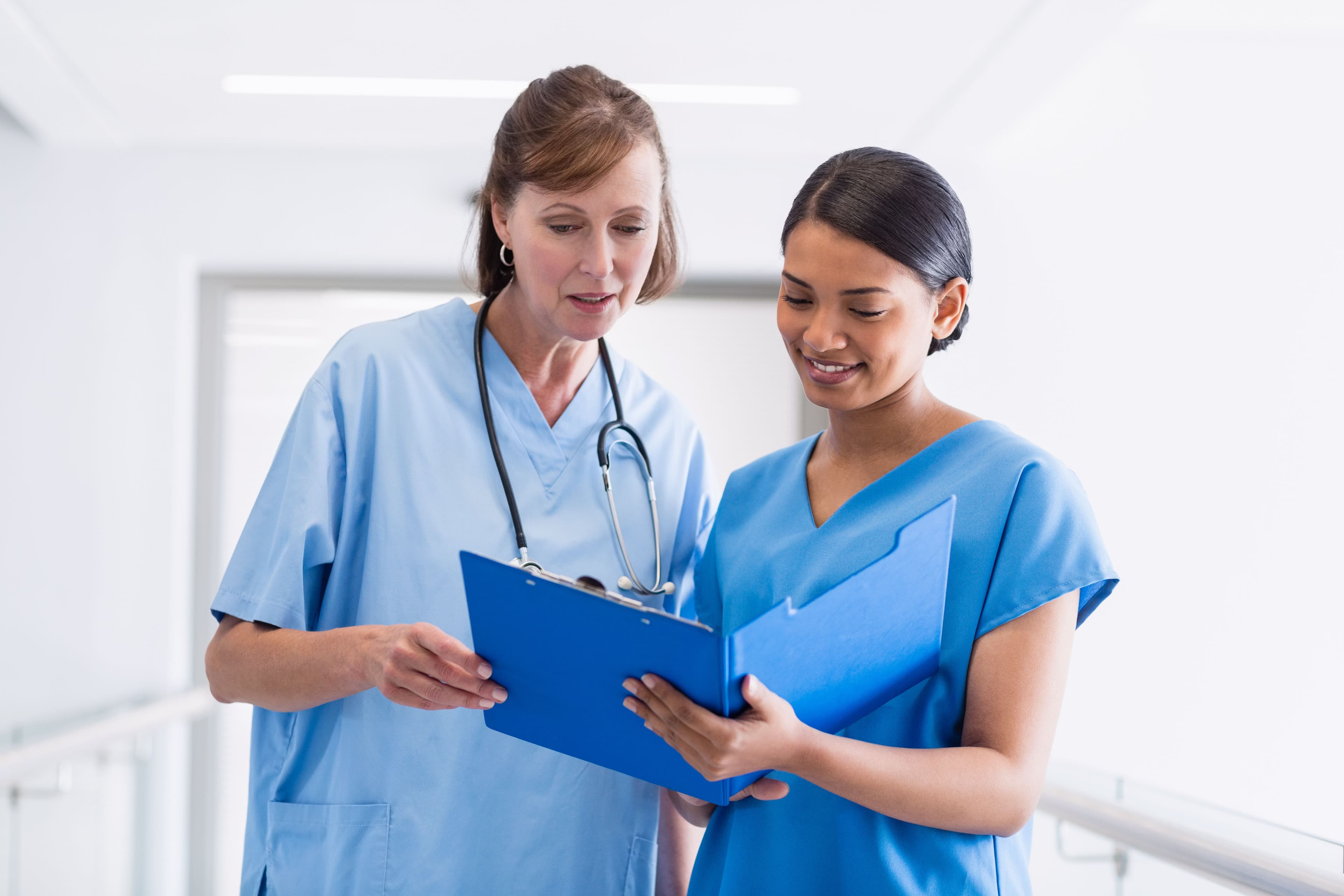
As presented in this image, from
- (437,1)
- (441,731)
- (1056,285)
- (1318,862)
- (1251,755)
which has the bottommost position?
(1251,755)

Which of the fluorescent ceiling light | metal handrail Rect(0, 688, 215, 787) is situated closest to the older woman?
metal handrail Rect(0, 688, 215, 787)

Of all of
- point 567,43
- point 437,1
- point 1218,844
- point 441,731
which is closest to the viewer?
point 441,731

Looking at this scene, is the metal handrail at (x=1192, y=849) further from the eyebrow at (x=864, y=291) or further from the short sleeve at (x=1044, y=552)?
the eyebrow at (x=864, y=291)

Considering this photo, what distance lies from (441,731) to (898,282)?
2.21ft

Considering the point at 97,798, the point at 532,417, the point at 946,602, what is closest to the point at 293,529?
the point at 532,417

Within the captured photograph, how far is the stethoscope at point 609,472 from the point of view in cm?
117

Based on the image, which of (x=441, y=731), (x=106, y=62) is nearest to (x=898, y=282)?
(x=441, y=731)

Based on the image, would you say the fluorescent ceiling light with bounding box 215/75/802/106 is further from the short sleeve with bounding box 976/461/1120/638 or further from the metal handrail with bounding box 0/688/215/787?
the short sleeve with bounding box 976/461/1120/638

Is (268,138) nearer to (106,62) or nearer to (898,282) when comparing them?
(106,62)

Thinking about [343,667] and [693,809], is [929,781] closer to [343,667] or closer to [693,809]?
[693,809]

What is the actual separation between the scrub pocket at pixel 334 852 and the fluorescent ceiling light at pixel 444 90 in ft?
6.83

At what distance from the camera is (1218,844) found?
1.38 meters

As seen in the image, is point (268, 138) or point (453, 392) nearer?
point (453, 392)

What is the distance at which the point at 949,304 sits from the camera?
3.34ft
